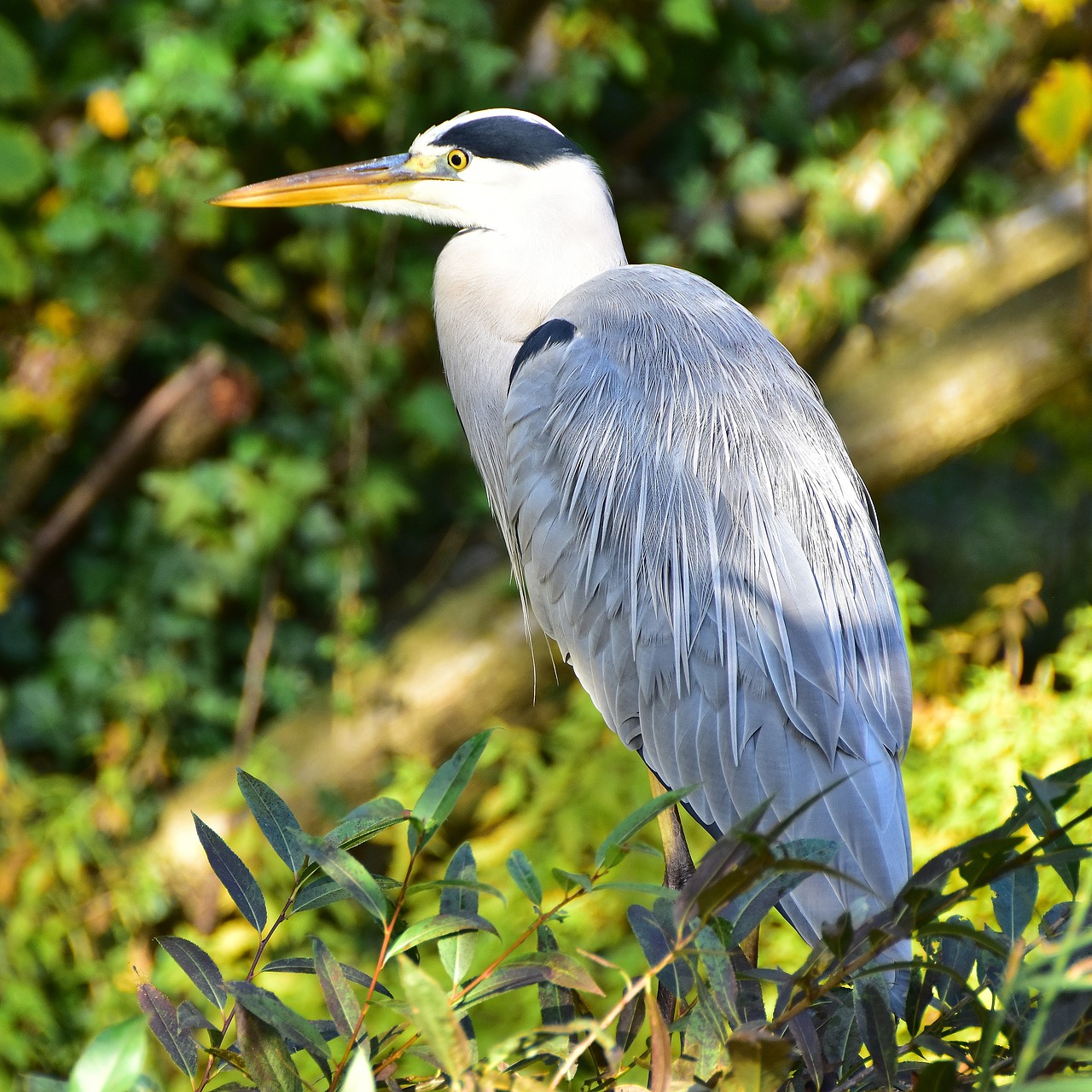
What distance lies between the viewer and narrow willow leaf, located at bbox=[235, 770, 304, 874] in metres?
0.62

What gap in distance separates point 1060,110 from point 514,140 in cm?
215

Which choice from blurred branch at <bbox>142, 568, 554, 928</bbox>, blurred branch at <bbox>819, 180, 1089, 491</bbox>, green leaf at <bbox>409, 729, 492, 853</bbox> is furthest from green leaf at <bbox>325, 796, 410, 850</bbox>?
blurred branch at <bbox>819, 180, 1089, 491</bbox>

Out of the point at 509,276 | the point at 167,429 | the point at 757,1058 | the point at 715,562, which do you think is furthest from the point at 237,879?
the point at 167,429

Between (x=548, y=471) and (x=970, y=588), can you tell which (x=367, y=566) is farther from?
(x=970, y=588)

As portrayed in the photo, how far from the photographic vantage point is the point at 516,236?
160 centimetres

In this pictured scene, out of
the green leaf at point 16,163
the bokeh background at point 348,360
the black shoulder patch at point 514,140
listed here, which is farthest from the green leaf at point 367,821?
the green leaf at point 16,163

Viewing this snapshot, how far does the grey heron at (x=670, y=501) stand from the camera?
4.27ft

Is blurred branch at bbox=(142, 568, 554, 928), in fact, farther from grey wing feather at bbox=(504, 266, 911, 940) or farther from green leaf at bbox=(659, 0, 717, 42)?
green leaf at bbox=(659, 0, 717, 42)

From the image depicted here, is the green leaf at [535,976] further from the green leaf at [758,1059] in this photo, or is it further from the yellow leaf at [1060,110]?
the yellow leaf at [1060,110]

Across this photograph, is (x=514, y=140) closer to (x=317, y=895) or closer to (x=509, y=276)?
(x=509, y=276)

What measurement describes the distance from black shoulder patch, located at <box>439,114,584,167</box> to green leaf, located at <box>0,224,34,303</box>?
1.51m

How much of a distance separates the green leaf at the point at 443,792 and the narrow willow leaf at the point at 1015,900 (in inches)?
11.7

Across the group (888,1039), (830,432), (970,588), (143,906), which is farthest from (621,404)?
(970,588)

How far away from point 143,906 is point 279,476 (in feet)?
3.63
